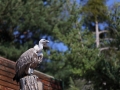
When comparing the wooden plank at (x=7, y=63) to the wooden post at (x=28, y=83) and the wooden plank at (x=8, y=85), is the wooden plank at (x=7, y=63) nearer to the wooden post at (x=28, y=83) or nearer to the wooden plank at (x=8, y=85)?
the wooden plank at (x=8, y=85)

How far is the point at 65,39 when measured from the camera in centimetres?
1566

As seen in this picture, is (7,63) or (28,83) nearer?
(28,83)

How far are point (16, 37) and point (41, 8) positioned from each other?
5.88ft

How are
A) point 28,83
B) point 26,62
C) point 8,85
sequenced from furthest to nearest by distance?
point 8,85
point 26,62
point 28,83

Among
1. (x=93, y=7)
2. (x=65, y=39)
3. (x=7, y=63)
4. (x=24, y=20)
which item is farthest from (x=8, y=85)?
(x=93, y=7)

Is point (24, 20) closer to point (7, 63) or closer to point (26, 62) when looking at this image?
point (7, 63)

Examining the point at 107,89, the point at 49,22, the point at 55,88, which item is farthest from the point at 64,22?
the point at 55,88

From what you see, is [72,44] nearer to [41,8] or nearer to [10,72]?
[41,8]

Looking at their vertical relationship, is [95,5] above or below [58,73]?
above

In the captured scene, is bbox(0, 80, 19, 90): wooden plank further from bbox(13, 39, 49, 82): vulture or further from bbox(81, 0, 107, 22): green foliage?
bbox(81, 0, 107, 22): green foliage

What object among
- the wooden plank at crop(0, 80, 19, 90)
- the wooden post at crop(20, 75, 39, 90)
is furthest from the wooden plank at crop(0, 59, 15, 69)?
the wooden post at crop(20, 75, 39, 90)

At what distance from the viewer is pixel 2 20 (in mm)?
17078

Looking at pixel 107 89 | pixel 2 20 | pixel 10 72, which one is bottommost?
pixel 107 89

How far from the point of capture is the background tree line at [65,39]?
554 inches
